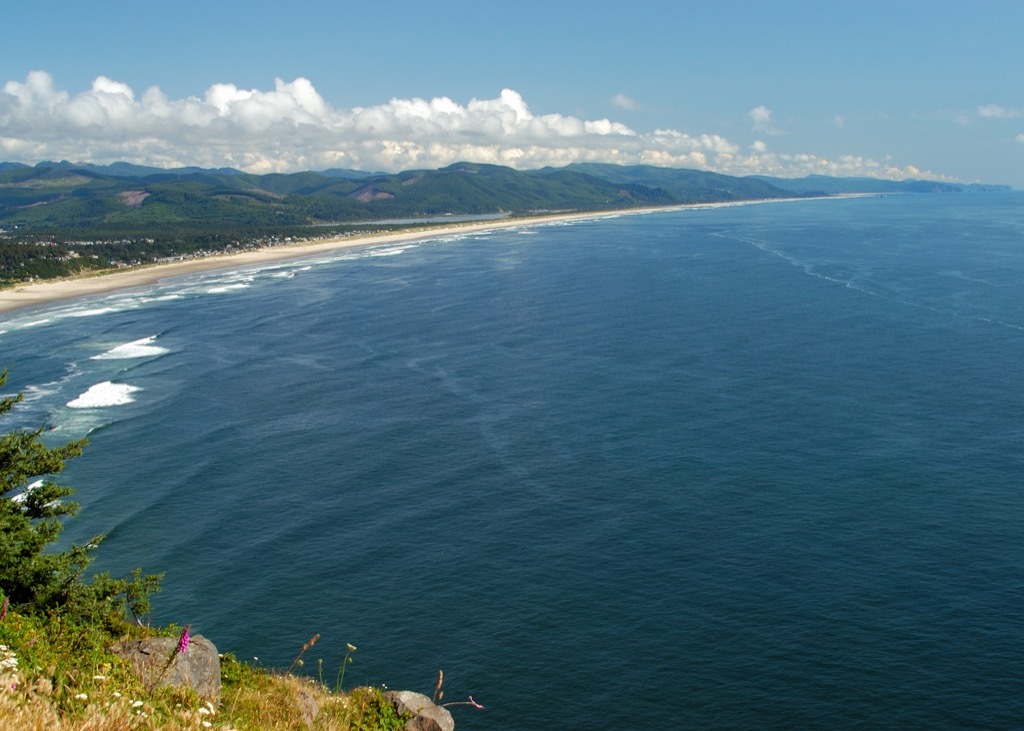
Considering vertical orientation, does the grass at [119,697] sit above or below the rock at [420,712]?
above

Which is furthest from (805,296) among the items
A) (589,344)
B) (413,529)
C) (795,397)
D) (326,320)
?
(413,529)

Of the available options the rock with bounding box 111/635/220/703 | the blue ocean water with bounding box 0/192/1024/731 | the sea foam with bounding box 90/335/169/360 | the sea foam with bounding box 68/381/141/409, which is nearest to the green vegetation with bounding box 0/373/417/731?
the rock with bounding box 111/635/220/703

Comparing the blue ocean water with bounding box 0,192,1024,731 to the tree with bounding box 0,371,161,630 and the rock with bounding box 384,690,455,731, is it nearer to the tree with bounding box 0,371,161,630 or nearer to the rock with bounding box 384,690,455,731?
the rock with bounding box 384,690,455,731

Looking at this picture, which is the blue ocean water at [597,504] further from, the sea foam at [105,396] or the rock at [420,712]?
the rock at [420,712]

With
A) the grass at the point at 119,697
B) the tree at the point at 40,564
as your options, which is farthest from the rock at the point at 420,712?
the tree at the point at 40,564

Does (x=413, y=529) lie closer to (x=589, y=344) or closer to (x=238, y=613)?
(x=238, y=613)
